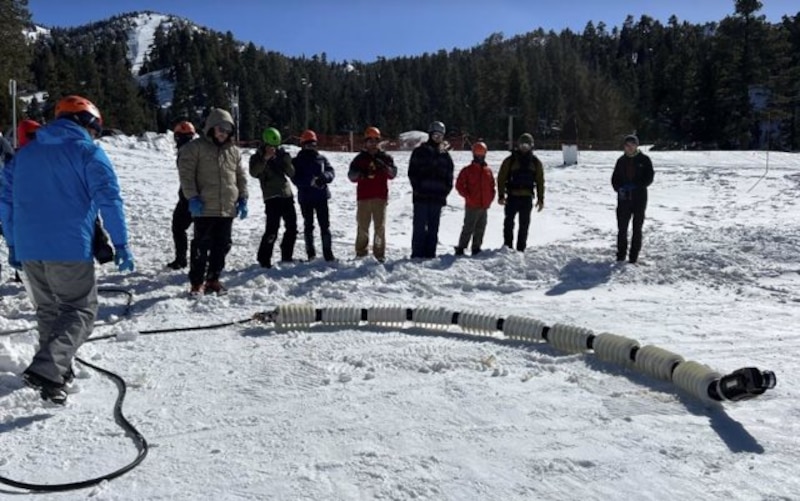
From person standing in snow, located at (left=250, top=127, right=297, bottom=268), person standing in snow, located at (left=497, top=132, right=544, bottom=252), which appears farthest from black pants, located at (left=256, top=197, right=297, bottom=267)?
person standing in snow, located at (left=497, top=132, right=544, bottom=252)

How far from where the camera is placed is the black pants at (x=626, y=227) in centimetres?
957

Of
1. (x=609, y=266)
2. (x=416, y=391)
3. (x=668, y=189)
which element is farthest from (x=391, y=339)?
(x=668, y=189)

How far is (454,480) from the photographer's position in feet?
11.2

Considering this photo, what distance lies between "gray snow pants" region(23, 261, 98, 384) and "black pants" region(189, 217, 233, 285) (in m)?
2.79

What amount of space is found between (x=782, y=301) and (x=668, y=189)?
50.2ft

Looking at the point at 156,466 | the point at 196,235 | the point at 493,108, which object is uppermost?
the point at 493,108

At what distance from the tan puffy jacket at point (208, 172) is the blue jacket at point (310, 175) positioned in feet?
6.16

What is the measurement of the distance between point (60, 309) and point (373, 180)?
5451 mm

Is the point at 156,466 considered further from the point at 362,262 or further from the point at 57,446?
the point at 362,262

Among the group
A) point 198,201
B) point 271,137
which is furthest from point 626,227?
point 198,201

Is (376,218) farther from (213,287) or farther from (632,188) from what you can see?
(632,188)

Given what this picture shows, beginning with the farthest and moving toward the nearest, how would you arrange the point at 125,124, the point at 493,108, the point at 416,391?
1. the point at 493,108
2. the point at 125,124
3. the point at 416,391

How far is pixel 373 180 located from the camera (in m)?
9.38

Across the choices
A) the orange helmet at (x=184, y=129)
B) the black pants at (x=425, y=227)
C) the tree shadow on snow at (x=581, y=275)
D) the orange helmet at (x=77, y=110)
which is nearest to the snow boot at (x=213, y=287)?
the orange helmet at (x=184, y=129)
